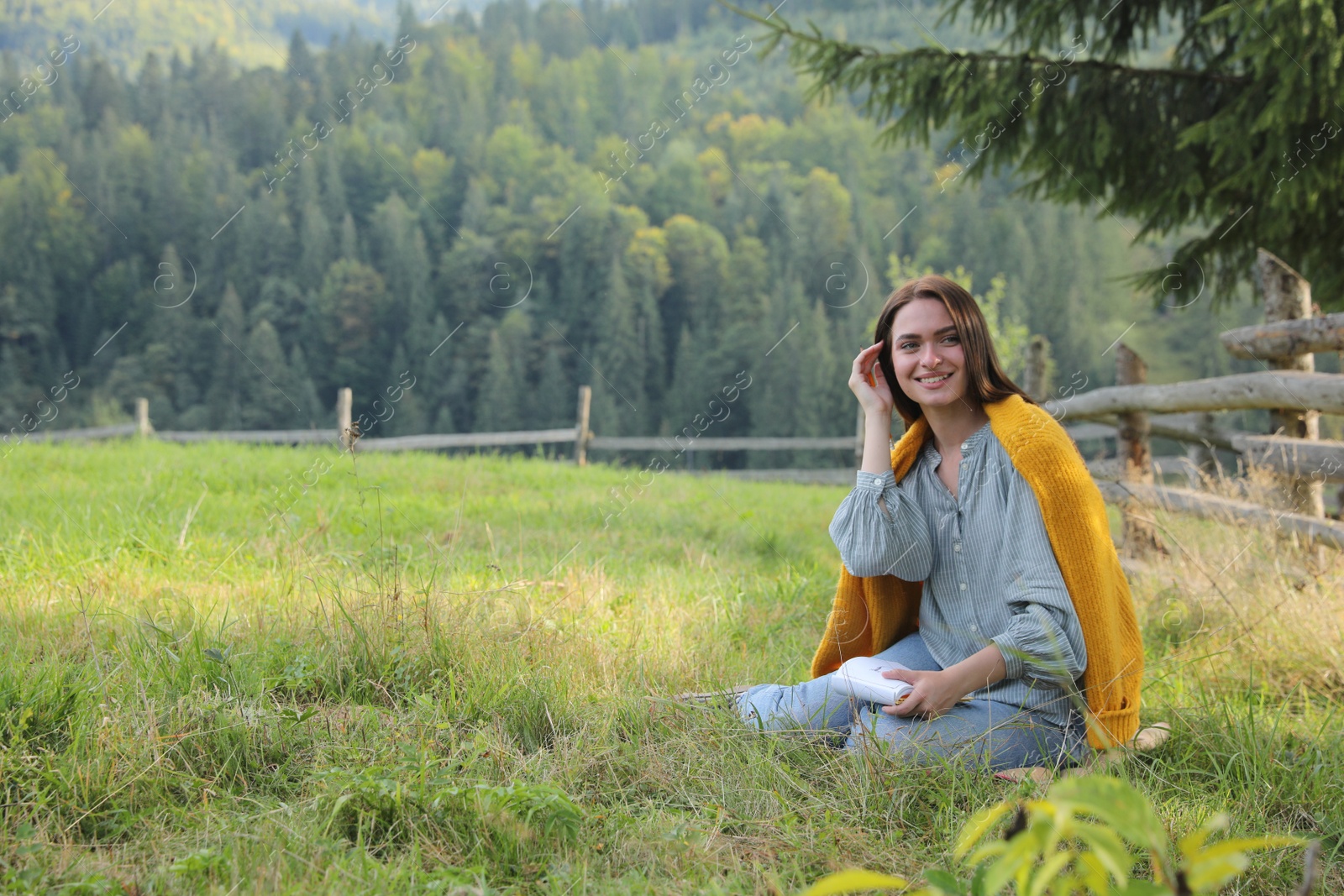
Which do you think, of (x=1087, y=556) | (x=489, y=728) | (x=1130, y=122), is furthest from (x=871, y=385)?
(x=1130, y=122)

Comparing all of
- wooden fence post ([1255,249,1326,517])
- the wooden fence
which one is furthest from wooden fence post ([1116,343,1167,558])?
wooden fence post ([1255,249,1326,517])

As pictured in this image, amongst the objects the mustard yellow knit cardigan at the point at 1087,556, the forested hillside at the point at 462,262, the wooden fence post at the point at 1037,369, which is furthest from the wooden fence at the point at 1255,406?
the forested hillside at the point at 462,262

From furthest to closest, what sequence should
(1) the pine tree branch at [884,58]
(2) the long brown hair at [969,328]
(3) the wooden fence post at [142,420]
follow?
(3) the wooden fence post at [142,420], (1) the pine tree branch at [884,58], (2) the long brown hair at [969,328]

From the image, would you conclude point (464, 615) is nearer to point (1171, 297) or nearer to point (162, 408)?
point (1171, 297)

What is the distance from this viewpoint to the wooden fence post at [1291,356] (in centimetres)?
448

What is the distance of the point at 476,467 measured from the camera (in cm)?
920

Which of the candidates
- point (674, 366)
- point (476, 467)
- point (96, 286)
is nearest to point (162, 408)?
point (96, 286)

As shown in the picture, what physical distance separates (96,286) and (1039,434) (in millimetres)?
65996

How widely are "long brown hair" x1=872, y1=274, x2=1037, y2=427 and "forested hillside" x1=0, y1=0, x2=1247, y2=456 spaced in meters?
42.8

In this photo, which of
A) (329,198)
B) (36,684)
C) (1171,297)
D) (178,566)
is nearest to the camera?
(36,684)

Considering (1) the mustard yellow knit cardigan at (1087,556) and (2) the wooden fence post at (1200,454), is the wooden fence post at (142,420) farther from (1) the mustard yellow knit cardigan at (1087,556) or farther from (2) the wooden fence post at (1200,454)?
(1) the mustard yellow knit cardigan at (1087,556)

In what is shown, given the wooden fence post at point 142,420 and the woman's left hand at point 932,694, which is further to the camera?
the wooden fence post at point 142,420

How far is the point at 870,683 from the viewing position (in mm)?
2270

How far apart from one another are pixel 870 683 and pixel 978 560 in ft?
1.43
